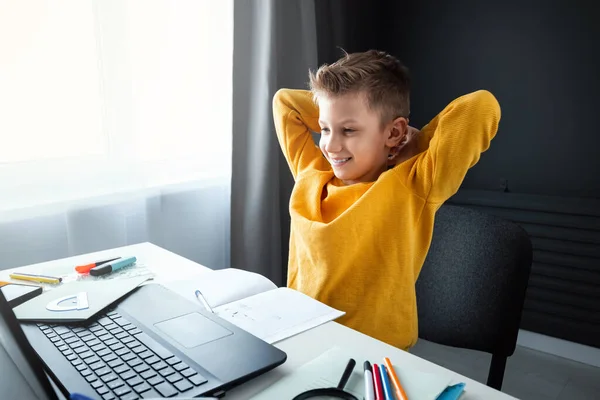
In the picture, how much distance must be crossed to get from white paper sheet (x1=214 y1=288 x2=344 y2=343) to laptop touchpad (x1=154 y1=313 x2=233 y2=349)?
5cm

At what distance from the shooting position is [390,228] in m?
0.91

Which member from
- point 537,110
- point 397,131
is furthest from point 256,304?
point 537,110

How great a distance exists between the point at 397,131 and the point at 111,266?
0.65 metres

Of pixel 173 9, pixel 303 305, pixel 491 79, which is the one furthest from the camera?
pixel 491 79

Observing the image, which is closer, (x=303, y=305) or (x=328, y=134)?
(x=303, y=305)

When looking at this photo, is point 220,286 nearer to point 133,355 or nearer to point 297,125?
point 133,355

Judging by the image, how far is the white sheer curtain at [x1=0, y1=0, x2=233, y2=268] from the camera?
4.11 feet

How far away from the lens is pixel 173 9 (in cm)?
156

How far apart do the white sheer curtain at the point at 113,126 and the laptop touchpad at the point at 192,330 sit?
0.82 meters

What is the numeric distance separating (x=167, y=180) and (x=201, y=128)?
8.9 inches

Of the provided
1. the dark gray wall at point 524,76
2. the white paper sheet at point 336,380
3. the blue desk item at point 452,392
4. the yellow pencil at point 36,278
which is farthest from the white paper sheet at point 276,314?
the dark gray wall at point 524,76

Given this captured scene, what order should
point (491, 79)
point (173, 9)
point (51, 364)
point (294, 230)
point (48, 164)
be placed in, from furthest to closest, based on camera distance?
point (491, 79) < point (173, 9) < point (48, 164) < point (294, 230) < point (51, 364)

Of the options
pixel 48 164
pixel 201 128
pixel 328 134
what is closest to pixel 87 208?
pixel 48 164

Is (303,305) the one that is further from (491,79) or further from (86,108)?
(491,79)
